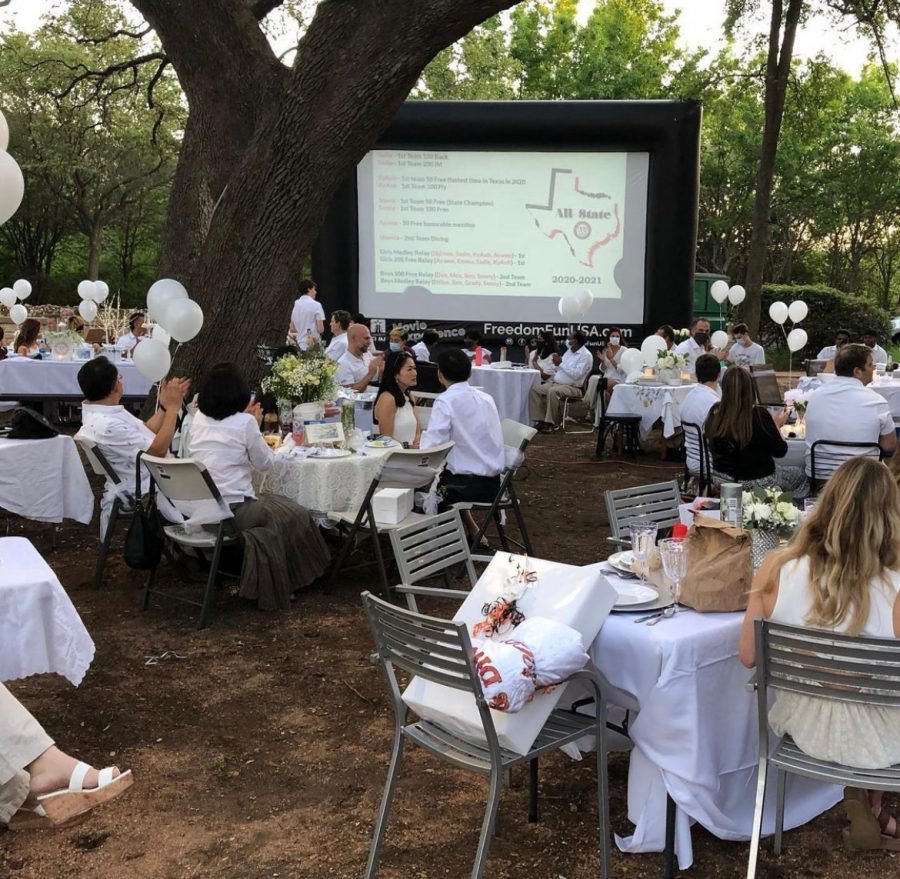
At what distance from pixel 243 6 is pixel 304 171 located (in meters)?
1.62

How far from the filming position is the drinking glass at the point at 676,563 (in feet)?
9.93

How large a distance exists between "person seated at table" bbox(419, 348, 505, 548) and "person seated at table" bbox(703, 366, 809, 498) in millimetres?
1258

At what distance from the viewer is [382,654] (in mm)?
2789

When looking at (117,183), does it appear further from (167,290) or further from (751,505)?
(751,505)

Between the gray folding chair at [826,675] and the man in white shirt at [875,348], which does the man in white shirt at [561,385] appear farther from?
the gray folding chair at [826,675]

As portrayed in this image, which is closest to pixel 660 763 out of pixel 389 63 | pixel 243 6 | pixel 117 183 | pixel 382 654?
pixel 382 654

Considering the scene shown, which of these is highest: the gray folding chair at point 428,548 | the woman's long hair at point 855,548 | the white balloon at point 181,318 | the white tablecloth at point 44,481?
the white balloon at point 181,318

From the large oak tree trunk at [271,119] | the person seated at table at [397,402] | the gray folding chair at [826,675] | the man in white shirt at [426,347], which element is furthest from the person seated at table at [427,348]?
the gray folding chair at [826,675]

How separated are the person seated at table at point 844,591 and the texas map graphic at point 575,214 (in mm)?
13531

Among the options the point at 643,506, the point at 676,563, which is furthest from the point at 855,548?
the point at 643,506

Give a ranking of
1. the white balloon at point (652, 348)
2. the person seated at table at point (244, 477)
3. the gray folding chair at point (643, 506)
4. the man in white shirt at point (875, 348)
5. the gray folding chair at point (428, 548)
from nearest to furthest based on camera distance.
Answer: the gray folding chair at point (428, 548)
the gray folding chair at point (643, 506)
the person seated at table at point (244, 477)
the man in white shirt at point (875, 348)
the white balloon at point (652, 348)

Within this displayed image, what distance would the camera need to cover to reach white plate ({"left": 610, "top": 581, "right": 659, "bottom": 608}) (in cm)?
295

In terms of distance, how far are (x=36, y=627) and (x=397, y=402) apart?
374 centimetres

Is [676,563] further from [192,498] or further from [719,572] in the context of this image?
[192,498]
